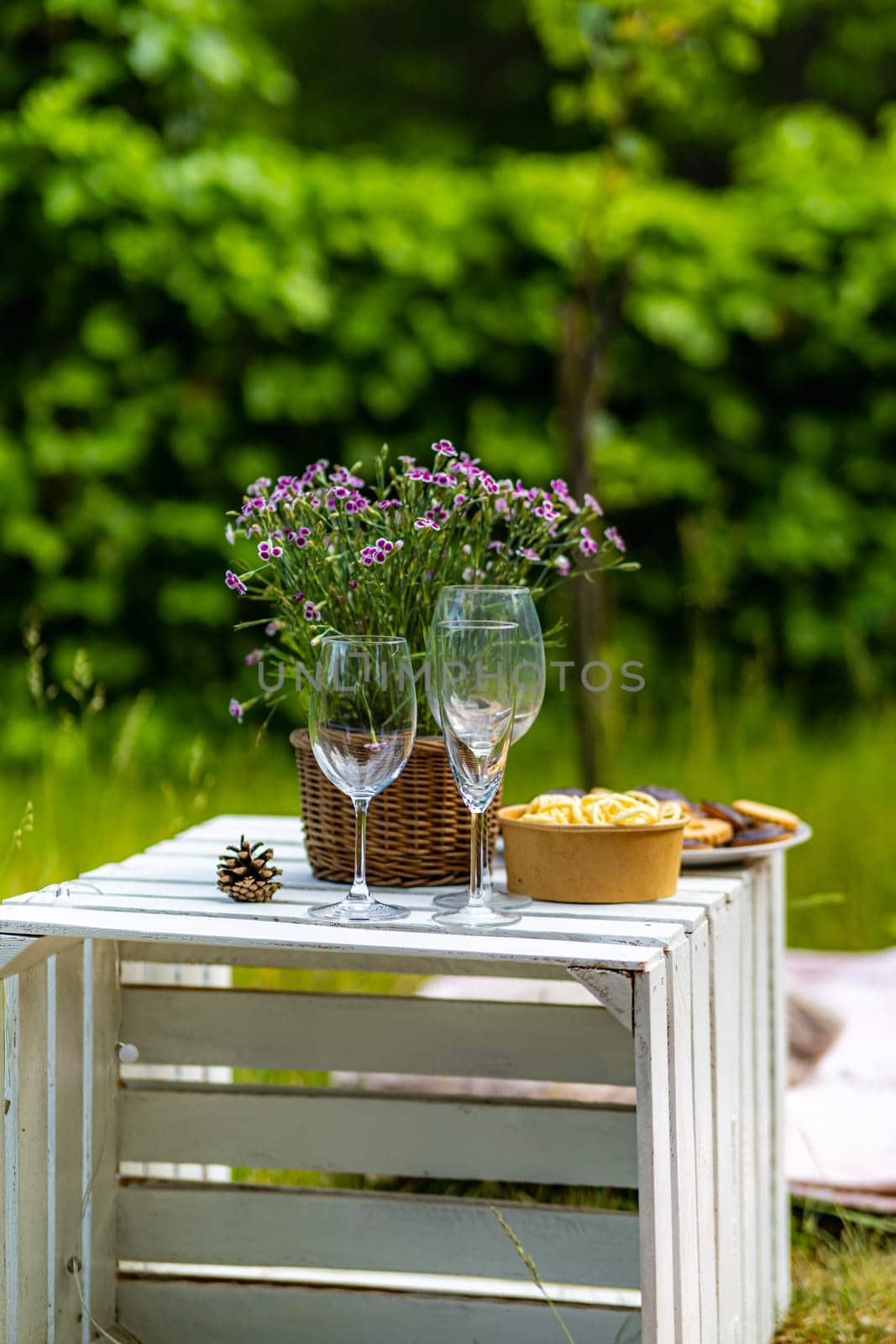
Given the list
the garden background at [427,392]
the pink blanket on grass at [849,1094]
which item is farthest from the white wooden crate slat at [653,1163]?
the garden background at [427,392]

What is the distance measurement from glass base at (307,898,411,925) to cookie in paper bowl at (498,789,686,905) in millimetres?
138

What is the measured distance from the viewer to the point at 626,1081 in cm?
165

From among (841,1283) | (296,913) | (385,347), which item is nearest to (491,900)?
(296,913)

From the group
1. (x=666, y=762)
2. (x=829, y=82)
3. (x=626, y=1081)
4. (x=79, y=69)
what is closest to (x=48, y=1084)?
(x=626, y=1081)

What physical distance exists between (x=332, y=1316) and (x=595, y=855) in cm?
64

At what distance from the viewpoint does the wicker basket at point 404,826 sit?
1.51m

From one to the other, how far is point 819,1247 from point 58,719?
7.77ft

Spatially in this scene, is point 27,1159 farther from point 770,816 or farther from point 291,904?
point 770,816

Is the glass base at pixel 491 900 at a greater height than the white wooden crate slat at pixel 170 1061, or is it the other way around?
the glass base at pixel 491 900

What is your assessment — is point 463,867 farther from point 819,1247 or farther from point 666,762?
point 666,762

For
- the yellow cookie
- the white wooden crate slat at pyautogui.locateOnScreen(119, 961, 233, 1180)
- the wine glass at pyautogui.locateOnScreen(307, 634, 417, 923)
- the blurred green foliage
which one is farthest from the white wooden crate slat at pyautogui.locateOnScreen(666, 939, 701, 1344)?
the blurred green foliage

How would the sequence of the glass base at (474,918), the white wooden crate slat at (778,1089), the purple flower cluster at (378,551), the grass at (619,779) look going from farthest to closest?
the grass at (619,779)
the white wooden crate slat at (778,1089)
the purple flower cluster at (378,551)
the glass base at (474,918)

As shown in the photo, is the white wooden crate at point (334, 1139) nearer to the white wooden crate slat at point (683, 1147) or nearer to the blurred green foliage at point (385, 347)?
the white wooden crate slat at point (683, 1147)

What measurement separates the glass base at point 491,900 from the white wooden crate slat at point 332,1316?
0.47 metres
